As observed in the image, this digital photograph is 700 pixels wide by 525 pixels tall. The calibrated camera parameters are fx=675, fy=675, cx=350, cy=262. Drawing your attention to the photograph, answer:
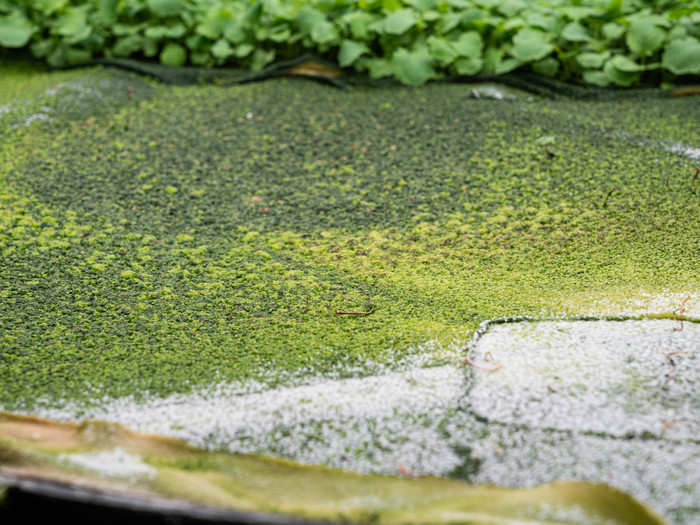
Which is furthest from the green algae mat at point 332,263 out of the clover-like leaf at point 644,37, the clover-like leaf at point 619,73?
the clover-like leaf at point 644,37

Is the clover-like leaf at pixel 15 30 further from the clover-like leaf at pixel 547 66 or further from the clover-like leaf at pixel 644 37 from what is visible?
the clover-like leaf at pixel 644 37

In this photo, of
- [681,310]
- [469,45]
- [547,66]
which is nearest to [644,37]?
[547,66]

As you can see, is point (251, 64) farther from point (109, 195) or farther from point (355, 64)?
point (109, 195)

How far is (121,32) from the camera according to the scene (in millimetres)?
3480

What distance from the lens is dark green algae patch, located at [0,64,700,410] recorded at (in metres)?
1.56

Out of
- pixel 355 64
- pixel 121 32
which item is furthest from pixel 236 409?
pixel 121 32

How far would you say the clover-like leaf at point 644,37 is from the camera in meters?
2.94

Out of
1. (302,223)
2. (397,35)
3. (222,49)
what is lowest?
(302,223)

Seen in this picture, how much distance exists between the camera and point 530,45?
3012 millimetres

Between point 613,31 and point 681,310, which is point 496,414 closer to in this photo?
point 681,310

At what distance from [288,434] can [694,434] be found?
75cm

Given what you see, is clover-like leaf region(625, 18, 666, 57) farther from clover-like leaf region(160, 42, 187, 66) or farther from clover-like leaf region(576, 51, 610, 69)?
clover-like leaf region(160, 42, 187, 66)

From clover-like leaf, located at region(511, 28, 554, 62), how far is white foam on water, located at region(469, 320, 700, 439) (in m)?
1.78

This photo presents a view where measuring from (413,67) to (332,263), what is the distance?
150cm
